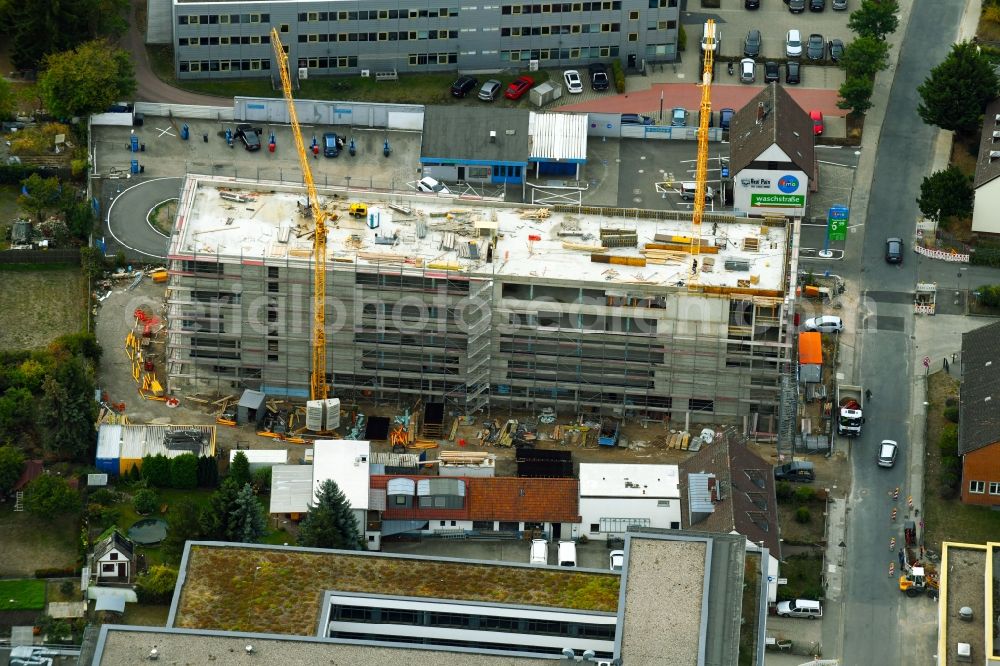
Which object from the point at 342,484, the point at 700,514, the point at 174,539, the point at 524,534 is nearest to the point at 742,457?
the point at 700,514

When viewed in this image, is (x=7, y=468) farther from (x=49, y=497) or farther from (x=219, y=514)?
(x=219, y=514)

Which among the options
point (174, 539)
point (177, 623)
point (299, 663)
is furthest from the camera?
point (174, 539)

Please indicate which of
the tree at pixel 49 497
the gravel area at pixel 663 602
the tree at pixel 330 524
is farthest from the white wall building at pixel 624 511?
the tree at pixel 49 497

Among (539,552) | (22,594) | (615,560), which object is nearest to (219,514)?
(22,594)

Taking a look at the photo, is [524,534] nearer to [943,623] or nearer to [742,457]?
[742,457]

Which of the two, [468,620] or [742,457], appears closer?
[468,620]

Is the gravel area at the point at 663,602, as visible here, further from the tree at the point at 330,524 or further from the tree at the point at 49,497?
the tree at the point at 49,497
